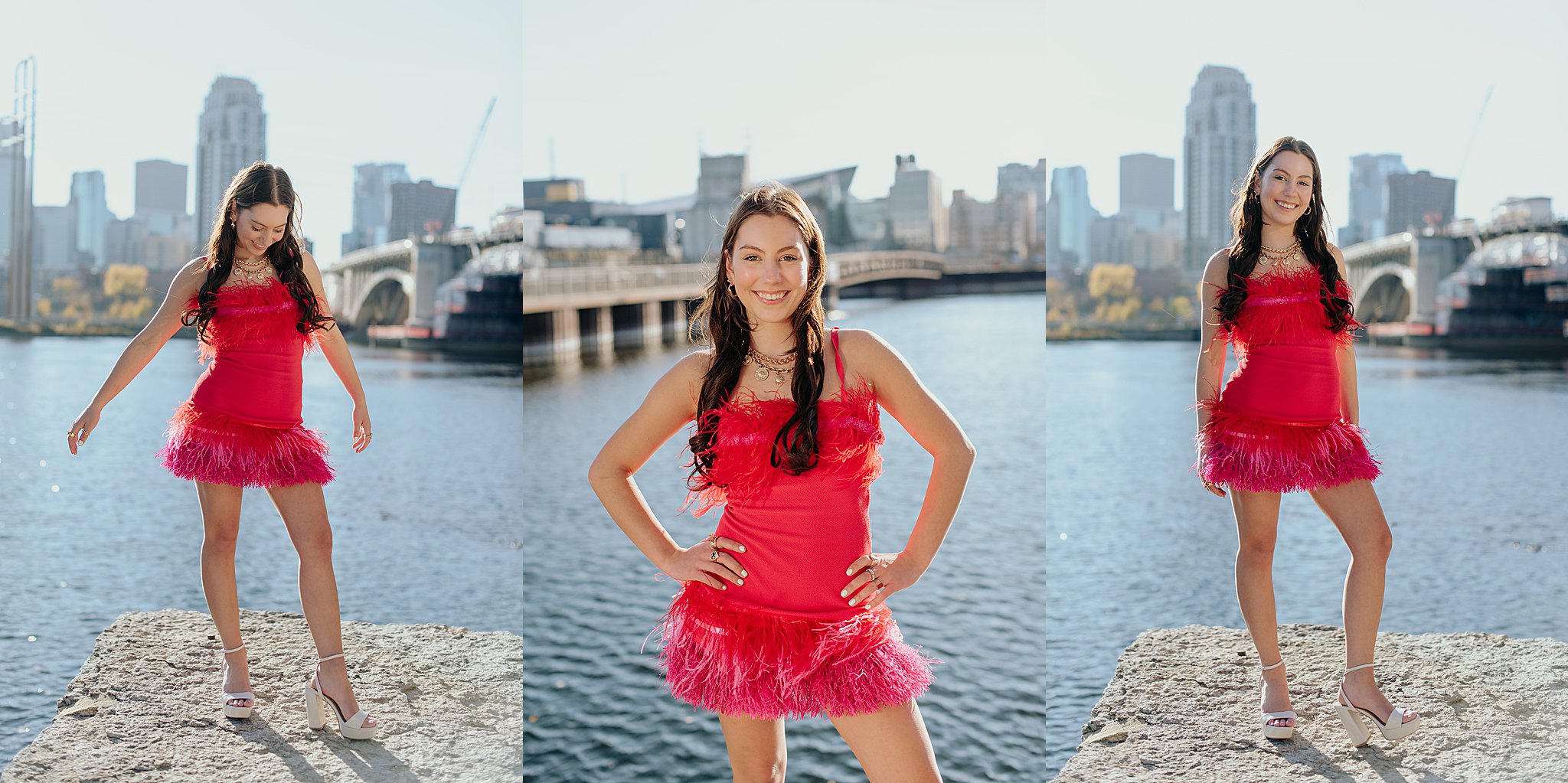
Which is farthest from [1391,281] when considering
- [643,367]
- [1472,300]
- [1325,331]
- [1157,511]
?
[1325,331]

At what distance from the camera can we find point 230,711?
11.4ft

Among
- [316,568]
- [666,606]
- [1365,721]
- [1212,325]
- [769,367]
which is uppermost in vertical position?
[1212,325]

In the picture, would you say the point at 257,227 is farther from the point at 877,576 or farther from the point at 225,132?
the point at 225,132

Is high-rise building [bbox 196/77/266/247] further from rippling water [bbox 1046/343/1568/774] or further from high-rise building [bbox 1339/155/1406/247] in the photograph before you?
high-rise building [bbox 1339/155/1406/247]

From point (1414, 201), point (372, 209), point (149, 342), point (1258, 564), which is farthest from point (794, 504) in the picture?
point (1414, 201)

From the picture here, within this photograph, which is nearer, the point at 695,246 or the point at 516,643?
the point at 516,643

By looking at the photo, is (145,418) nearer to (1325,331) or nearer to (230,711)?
(230,711)

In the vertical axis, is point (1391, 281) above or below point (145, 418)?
above

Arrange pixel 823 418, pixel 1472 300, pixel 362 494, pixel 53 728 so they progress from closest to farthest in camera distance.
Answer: pixel 823 418 < pixel 53 728 < pixel 362 494 < pixel 1472 300

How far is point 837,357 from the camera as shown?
6.28ft

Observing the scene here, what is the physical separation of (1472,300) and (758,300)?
34.0 metres

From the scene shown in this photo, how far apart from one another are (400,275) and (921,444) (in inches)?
647

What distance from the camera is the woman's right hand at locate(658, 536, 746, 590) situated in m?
1.91

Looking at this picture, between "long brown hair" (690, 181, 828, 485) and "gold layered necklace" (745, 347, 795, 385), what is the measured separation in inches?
0.9
